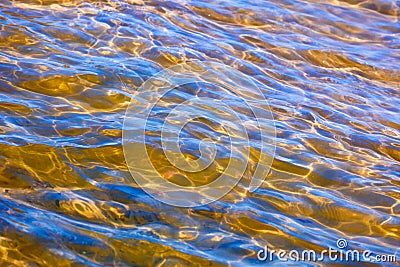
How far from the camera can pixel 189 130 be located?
5.32 metres

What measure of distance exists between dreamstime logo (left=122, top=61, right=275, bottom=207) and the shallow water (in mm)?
74

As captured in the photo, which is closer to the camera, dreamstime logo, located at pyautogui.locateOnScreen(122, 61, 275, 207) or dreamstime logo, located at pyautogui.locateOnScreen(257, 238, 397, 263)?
dreamstime logo, located at pyautogui.locateOnScreen(257, 238, 397, 263)

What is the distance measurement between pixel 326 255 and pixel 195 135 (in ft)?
5.37

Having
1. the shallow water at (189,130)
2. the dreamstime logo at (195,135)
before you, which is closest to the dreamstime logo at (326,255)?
the shallow water at (189,130)

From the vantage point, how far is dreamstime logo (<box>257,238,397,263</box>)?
3.92 meters

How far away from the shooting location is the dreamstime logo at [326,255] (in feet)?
12.9

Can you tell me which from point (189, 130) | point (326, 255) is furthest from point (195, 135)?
point (326, 255)

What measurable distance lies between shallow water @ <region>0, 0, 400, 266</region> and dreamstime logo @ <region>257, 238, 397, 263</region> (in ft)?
0.18

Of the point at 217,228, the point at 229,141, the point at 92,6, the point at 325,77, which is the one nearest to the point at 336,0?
the point at 325,77

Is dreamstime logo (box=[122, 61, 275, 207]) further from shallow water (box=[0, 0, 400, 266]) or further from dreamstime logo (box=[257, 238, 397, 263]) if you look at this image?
dreamstime logo (box=[257, 238, 397, 263])

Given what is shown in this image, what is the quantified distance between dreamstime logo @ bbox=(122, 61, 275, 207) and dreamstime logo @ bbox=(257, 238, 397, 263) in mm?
636

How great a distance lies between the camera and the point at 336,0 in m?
9.78

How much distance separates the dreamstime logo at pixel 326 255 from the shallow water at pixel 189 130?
2.2 inches

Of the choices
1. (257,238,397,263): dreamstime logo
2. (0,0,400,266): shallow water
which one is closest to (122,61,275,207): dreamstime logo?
(0,0,400,266): shallow water
